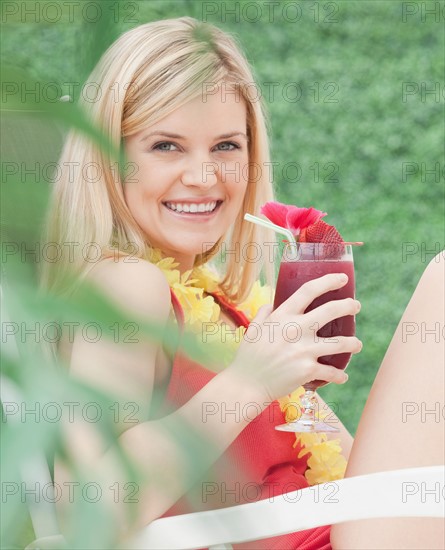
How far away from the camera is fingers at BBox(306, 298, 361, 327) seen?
1.26 m

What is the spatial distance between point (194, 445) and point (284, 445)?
51.2 inches

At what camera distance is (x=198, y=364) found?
0.24 metres

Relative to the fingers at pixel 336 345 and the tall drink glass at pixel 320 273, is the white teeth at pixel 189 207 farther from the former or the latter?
the fingers at pixel 336 345

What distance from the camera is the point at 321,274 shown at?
132cm

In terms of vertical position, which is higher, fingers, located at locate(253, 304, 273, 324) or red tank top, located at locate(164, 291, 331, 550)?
fingers, located at locate(253, 304, 273, 324)

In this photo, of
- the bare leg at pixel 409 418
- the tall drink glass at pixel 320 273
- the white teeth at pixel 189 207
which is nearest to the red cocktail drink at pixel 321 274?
the tall drink glass at pixel 320 273

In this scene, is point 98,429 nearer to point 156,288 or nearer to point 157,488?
point 157,488

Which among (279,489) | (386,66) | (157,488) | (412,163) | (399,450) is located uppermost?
(386,66)

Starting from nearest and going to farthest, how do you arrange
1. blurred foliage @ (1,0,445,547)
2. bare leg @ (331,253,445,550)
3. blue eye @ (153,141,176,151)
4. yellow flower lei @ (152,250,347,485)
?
bare leg @ (331,253,445,550), blue eye @ (153,141,176,151), yellow flower lei @ (152,250,347,485), blurred foliage @ (1,0,445,547)

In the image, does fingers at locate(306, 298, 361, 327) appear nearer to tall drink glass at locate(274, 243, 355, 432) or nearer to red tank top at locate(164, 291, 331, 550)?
tall drink glass at locate(274, 243, 355, 432)

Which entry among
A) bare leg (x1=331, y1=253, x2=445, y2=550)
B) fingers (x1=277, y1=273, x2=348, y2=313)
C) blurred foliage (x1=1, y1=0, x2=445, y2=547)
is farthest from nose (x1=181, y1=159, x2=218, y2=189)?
blurred foliage (x1=1, y1=0, x2=445, y2=547)

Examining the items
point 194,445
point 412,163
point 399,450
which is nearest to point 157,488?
point 194,445

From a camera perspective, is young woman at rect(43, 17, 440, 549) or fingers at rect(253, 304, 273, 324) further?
fingers at rect(253, 304, 273, 324)

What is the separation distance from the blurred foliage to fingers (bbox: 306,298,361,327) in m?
2.59
